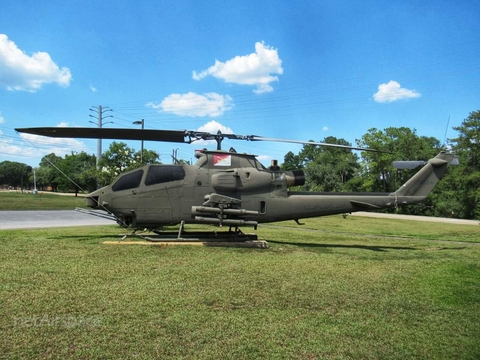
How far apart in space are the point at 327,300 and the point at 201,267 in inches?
110

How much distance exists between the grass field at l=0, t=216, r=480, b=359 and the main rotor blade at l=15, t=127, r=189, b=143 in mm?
A: 3369

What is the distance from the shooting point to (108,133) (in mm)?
9859

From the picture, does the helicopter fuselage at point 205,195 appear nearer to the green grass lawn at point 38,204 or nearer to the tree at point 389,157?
the green grass lawn at point 38,204

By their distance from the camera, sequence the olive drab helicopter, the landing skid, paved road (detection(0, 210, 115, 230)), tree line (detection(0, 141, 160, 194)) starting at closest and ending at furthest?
the landing skid, the olive drab helicopter, paved road (detection(0, 210, 115, 230)), tree line (detection(0, 141, 160, 194))

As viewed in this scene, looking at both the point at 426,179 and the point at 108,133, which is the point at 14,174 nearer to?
the point at 108,133

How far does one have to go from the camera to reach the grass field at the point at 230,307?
11.4 feet

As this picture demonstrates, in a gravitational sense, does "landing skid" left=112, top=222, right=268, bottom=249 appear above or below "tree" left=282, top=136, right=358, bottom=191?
below

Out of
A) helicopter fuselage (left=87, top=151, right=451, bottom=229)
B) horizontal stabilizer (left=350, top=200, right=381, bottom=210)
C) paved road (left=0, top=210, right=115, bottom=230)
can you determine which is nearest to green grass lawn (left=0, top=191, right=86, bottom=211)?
paved road (left=0, top=210, right=115, bottom=230)

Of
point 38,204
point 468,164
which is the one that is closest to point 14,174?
point 38,204

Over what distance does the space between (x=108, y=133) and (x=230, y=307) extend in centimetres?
713

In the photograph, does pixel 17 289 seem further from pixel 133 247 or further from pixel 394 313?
pixel 394 313

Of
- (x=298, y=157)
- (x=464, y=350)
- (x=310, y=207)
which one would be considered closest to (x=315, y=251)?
(x=310, y=207)

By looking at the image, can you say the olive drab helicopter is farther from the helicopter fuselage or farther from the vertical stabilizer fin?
the vertical stabilizer fin

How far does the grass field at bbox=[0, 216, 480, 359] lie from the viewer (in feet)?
11.4
